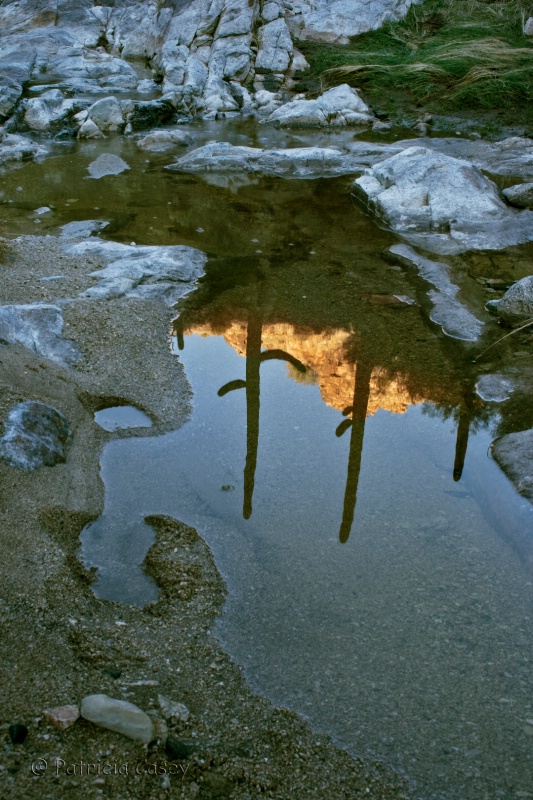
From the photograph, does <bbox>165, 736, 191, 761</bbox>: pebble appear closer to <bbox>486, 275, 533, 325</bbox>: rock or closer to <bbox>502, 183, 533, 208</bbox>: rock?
<bbox>486, 275, 533, 325</bbox>: rock

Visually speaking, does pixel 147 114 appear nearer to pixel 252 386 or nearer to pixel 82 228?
pixel 82 228

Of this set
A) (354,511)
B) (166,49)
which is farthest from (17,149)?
(354,511)

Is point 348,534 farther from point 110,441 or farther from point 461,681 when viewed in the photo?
point 110,441

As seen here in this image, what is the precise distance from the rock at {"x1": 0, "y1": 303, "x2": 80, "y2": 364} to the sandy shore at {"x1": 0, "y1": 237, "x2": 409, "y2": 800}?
548mm

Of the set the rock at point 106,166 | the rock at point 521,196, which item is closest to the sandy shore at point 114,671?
the rock at point 521,196

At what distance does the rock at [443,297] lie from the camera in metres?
6.09

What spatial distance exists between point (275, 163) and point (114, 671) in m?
9.54

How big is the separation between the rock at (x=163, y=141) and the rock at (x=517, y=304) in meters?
8.18

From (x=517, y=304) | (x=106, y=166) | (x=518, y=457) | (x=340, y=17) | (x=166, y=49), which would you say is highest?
(x=340, y=17)

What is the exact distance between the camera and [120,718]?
254cm

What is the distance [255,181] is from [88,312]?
5642mm

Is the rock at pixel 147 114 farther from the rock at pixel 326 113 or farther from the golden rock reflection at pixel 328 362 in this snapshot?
the golden rock reflection at pixel 328 362

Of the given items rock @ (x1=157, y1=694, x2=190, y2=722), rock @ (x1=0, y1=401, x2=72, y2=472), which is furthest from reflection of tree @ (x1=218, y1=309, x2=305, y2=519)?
rock @ (x1=157, y1=694, x2=190, y2=722)

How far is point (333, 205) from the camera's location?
9492 mm
